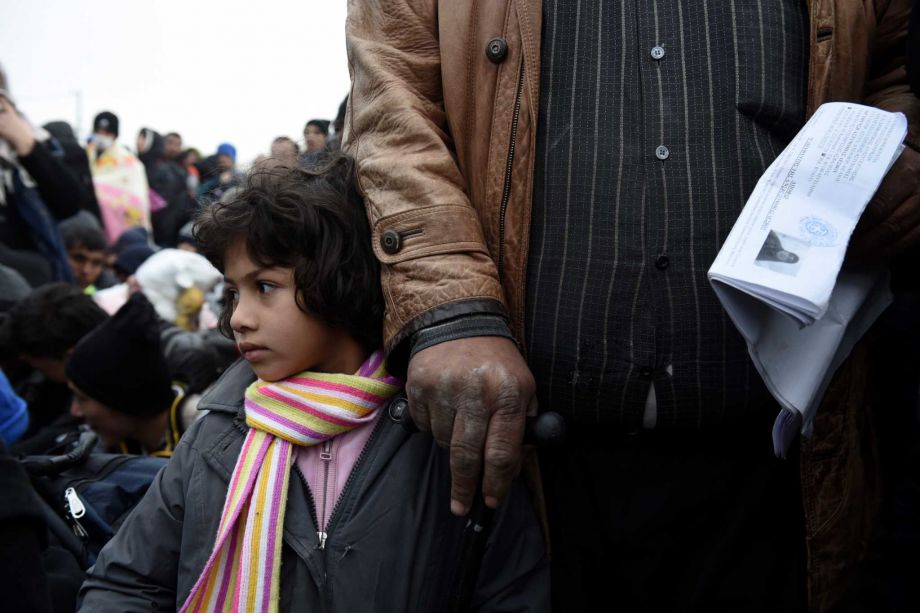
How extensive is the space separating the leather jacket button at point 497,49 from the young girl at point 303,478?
16.3 inches

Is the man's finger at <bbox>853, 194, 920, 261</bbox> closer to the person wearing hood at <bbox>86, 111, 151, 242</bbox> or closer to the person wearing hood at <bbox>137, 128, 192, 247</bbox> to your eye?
the person wearing hood at <bbox>86, 111, 151, 242</bbox>

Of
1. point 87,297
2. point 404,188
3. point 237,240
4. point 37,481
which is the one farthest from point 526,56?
point 87,297

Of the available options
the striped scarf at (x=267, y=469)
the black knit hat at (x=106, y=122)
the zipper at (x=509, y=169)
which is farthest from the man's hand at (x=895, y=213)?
the black knit hat at (x=106, y=122)

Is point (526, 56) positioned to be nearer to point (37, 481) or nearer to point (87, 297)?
point (37, 481)

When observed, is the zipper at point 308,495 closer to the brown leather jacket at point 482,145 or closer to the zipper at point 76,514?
the brown leather jacket at point 482,145

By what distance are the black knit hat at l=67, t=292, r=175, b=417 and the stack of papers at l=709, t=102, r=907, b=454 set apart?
2269 mm

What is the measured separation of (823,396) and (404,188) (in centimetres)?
88

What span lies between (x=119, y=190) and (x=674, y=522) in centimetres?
700

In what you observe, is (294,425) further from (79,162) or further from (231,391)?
(79,162)

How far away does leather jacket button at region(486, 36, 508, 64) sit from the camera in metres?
1.66

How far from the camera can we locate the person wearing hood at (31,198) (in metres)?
3.97

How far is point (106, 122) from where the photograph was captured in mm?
9164

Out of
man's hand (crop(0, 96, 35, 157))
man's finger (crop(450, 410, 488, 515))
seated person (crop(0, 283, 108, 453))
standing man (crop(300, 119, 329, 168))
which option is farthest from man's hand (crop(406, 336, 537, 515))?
man's hand (crop(0, 96, 35, 157))

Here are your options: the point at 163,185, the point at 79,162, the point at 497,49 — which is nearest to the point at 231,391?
the point at 497,49
